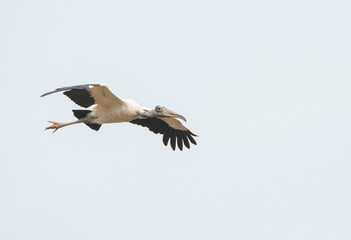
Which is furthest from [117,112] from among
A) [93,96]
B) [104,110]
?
[93,96]

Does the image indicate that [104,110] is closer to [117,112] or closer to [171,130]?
[117,112]

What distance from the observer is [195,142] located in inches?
840

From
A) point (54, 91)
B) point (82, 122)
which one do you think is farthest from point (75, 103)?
point (54, 91)

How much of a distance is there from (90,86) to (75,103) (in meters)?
1.41

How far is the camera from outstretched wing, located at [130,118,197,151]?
814 inches

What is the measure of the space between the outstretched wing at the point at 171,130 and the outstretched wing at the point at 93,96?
1.92 meters

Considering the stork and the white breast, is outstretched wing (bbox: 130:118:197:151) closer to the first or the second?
the stork

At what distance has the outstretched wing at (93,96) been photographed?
59.6ft

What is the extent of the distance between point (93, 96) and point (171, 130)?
10.6ft

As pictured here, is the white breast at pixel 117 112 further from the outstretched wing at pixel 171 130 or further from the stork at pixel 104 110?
the outstretched wing at pixel 171 130

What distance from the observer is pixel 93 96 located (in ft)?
60.7

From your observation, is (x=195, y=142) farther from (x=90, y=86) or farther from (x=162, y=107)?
(x=90, y=86)

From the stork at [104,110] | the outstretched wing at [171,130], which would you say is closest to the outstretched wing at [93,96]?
the stork at [104,110]

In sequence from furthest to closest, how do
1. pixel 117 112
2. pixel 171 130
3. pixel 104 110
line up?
pixel 171 130 → pixel 104 110 → pixel 117 112
